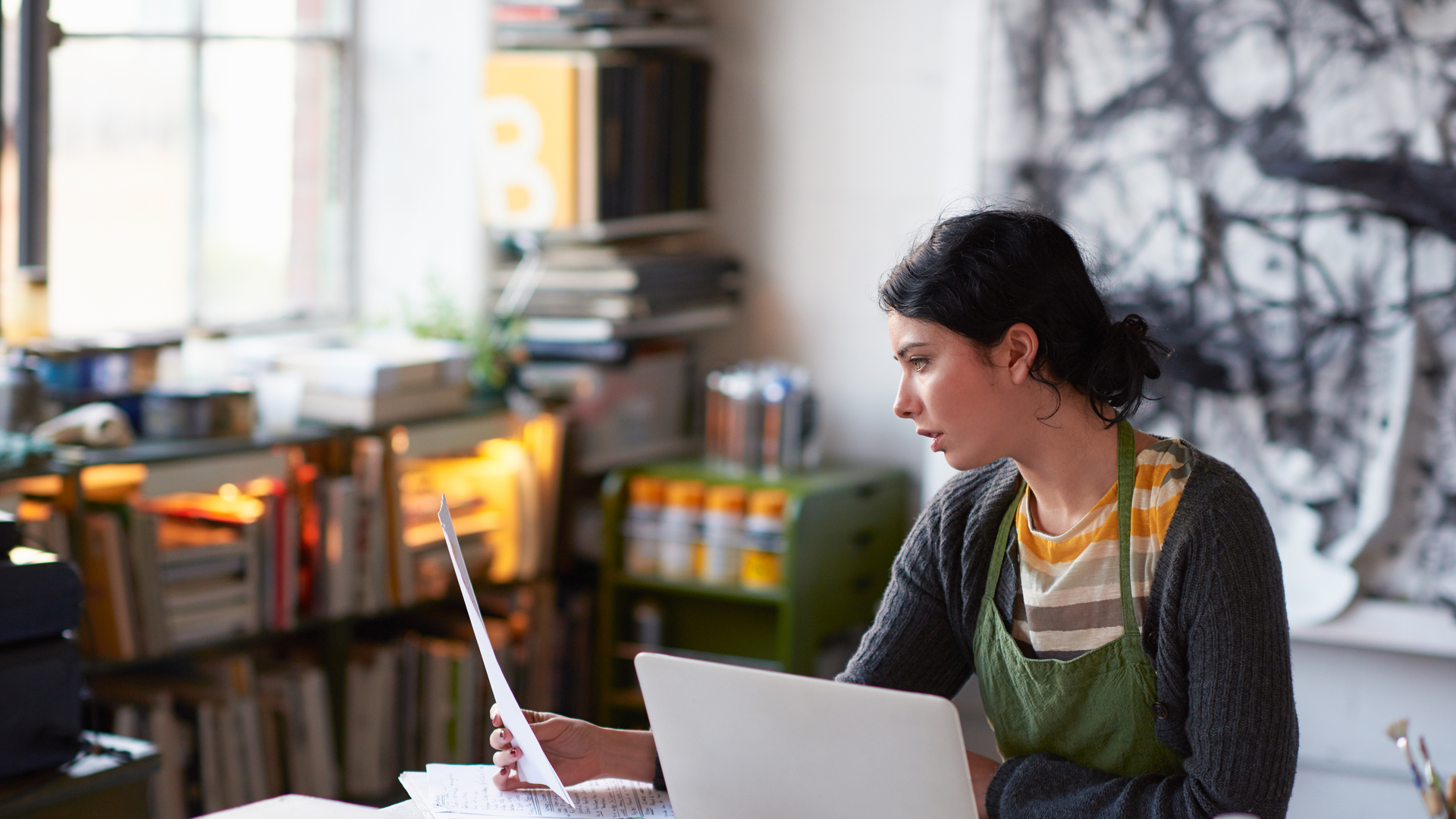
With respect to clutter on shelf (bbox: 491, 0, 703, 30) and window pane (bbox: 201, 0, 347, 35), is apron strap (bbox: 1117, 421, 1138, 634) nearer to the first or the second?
clutter on shelf (bbox: 491, 0, 703, 30)

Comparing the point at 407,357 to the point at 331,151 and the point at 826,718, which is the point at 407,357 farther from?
the point at 826,718

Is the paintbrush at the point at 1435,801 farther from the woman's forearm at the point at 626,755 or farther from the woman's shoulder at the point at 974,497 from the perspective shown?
the woman's forearm at the point at 626,755

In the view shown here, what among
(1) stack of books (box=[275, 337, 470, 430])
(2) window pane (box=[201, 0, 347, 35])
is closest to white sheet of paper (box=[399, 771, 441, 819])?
(1) stack of books (box=[275, 337, 470, 430])

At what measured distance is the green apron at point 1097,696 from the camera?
58.6 inches

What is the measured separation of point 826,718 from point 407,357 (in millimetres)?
1936

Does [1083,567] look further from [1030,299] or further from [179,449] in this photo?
[179,449]

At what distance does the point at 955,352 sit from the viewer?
150 centimetres

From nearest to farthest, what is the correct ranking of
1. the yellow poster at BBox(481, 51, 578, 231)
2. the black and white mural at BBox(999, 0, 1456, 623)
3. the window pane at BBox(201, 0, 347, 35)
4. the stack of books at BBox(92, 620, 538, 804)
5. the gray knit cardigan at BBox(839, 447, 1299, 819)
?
1. the gray knit cardigan at BBox(839, 447, 1299, 819)
2. the stack of books at BBox(92, 620, 538, 804)
3. the black and white mural at BBox(999, 0, 1456, 623)
4. the window pane at BBox(201, 0, 347, 35)
5. the yellow poster at BBox(481, 51, 578, 231)

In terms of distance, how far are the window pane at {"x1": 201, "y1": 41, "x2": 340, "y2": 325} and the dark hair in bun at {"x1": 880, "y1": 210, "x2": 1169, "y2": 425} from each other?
80.2 inches

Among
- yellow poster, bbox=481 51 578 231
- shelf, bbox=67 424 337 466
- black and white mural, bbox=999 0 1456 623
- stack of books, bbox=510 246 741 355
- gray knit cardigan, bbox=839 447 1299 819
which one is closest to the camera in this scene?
gray knit cardigan, bbox=839 447 1299 819

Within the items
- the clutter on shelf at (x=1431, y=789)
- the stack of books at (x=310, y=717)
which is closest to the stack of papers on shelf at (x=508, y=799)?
the clutter on shelf at (x=1431, y=789)

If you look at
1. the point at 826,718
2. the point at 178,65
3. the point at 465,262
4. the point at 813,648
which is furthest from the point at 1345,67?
the point at 178,65

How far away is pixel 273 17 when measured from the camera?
10.4 ft

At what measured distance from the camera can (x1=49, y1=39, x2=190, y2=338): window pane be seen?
2.84 metres
